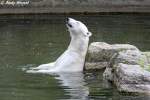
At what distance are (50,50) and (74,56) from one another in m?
2.54

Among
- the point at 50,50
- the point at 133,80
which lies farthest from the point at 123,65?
the point at 50,50

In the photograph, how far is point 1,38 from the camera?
59.3ft

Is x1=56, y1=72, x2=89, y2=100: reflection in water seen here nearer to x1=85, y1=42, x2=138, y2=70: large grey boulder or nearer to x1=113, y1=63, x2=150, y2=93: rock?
x1=85, y1=42, x2=138, y2=70: large grey boulder

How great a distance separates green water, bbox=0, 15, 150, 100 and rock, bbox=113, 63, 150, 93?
5.8 inches

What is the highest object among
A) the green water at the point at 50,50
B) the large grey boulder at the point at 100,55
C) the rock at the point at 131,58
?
the rock at the point at 131,58

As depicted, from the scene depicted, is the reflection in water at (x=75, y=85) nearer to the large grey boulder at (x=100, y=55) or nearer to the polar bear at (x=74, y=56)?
the polar bear at (x=74, y=56)

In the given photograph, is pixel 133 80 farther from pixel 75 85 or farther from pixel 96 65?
pixel 96 65

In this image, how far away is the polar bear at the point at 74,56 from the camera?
1301 cm

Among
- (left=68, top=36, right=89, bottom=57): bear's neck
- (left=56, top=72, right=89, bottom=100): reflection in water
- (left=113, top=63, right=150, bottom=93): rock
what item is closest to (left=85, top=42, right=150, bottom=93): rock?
(left=113, top=63, right=150, bottom=93): rock

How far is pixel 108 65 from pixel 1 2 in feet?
42.9

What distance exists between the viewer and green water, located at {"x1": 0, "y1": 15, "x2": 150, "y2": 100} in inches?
419

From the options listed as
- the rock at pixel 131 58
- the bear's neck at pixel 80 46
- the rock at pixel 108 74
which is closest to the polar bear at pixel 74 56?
the bear's neck at pixel 80 46

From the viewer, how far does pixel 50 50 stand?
1564 centimetres

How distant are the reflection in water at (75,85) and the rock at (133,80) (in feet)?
2.18
